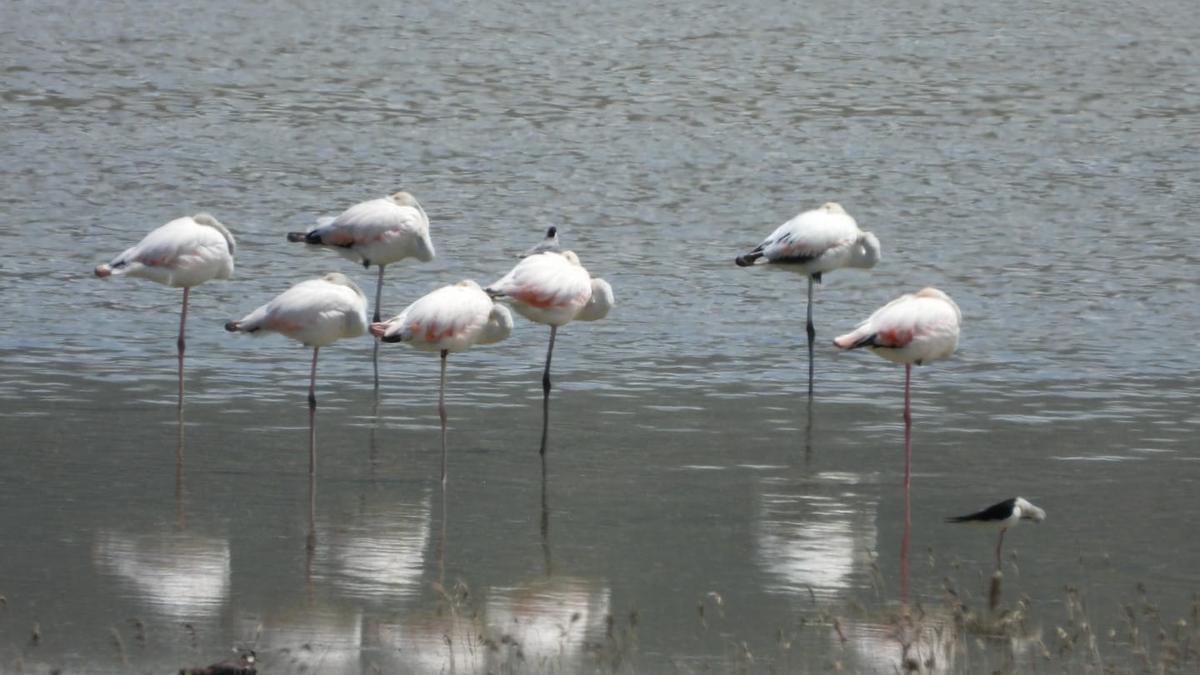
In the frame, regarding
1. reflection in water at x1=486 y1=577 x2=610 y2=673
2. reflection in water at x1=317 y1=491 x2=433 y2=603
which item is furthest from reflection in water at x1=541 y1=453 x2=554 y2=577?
reflection in water at x1=317 y1=491 x2=433 y2=603

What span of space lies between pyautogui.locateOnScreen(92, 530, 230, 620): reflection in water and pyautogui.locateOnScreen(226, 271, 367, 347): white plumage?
187 centimetres

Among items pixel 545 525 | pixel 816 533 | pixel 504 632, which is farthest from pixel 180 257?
pixel 504 632

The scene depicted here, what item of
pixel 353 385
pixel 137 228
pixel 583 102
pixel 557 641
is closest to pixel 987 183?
pixel 583 102

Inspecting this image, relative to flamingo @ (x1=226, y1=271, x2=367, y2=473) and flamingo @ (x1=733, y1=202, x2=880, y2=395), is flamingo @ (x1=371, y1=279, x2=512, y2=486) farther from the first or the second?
flamingo @ (x1=733, y1=202, x2=880, y2=395)

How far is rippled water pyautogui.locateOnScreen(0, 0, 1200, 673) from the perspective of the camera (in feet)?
23.5

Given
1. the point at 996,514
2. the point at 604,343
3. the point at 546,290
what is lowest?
the point at 996,514

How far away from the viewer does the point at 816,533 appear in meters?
8.12

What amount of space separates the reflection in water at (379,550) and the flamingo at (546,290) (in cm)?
139

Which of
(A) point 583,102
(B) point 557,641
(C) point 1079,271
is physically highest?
(A) point 583,102

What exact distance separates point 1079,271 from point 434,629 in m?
9.75

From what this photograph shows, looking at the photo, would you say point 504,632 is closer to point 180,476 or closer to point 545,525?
point 545,525

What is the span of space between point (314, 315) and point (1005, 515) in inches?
142

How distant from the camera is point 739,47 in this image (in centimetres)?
2497

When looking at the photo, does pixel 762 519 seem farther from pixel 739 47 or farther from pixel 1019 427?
pixel 739 47
